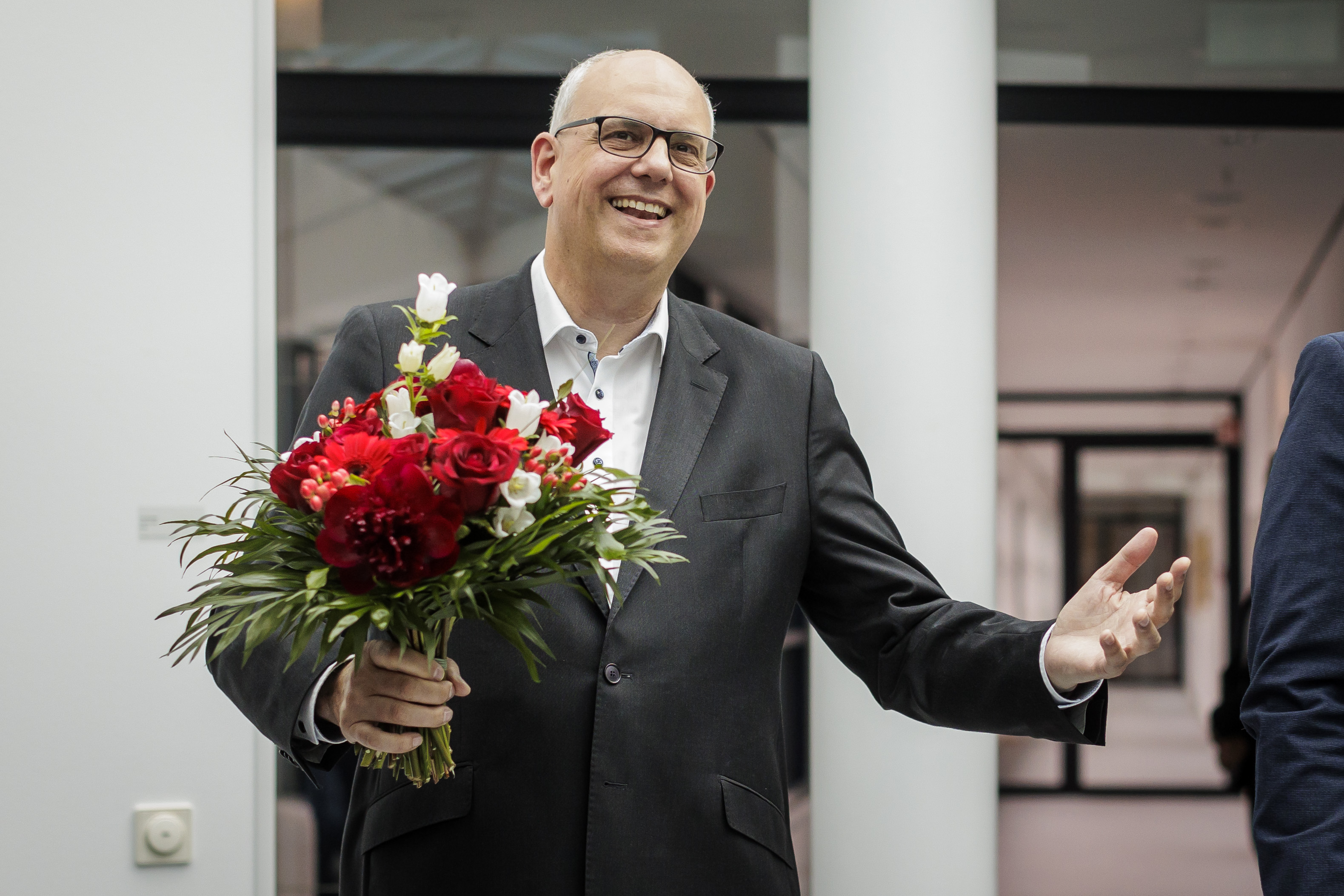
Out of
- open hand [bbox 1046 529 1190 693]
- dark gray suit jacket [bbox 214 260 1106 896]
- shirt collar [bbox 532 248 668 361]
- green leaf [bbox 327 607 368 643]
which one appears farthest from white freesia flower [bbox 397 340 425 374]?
open hand [bbox 1046 529 1190 693]

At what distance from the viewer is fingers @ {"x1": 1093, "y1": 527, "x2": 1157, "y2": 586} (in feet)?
4.81

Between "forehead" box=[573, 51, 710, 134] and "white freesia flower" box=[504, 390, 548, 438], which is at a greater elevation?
"forehead" box=[573, 51, 710, 134]

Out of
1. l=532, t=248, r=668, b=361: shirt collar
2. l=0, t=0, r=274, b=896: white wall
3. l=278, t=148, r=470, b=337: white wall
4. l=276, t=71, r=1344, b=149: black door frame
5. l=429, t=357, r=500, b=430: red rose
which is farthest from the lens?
l=278, t=148, r=470, b=337: white wall

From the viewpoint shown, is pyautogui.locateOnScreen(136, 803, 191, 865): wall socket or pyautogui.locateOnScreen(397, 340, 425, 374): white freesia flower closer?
pyautogui.locateOnScreen(397, 340, 425, 374): white freesia flower

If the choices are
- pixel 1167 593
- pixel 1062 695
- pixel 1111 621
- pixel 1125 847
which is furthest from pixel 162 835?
pixel 1125 847

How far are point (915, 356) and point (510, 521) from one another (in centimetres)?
170

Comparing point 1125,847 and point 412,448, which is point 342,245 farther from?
point 1125,847

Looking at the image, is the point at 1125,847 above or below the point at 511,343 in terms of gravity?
below

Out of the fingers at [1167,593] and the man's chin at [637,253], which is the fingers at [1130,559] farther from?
the man's chin at [637,253]

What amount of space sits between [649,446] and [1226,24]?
2931mm

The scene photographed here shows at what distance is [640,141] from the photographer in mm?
1792

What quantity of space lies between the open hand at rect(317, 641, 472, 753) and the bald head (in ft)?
2.90

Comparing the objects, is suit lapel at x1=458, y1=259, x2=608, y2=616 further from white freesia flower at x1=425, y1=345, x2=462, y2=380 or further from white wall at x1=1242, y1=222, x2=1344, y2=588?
white wall at x1=1242, y1=222, x2=1344, y2=588

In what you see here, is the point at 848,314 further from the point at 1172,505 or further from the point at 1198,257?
the point at 1172,505
